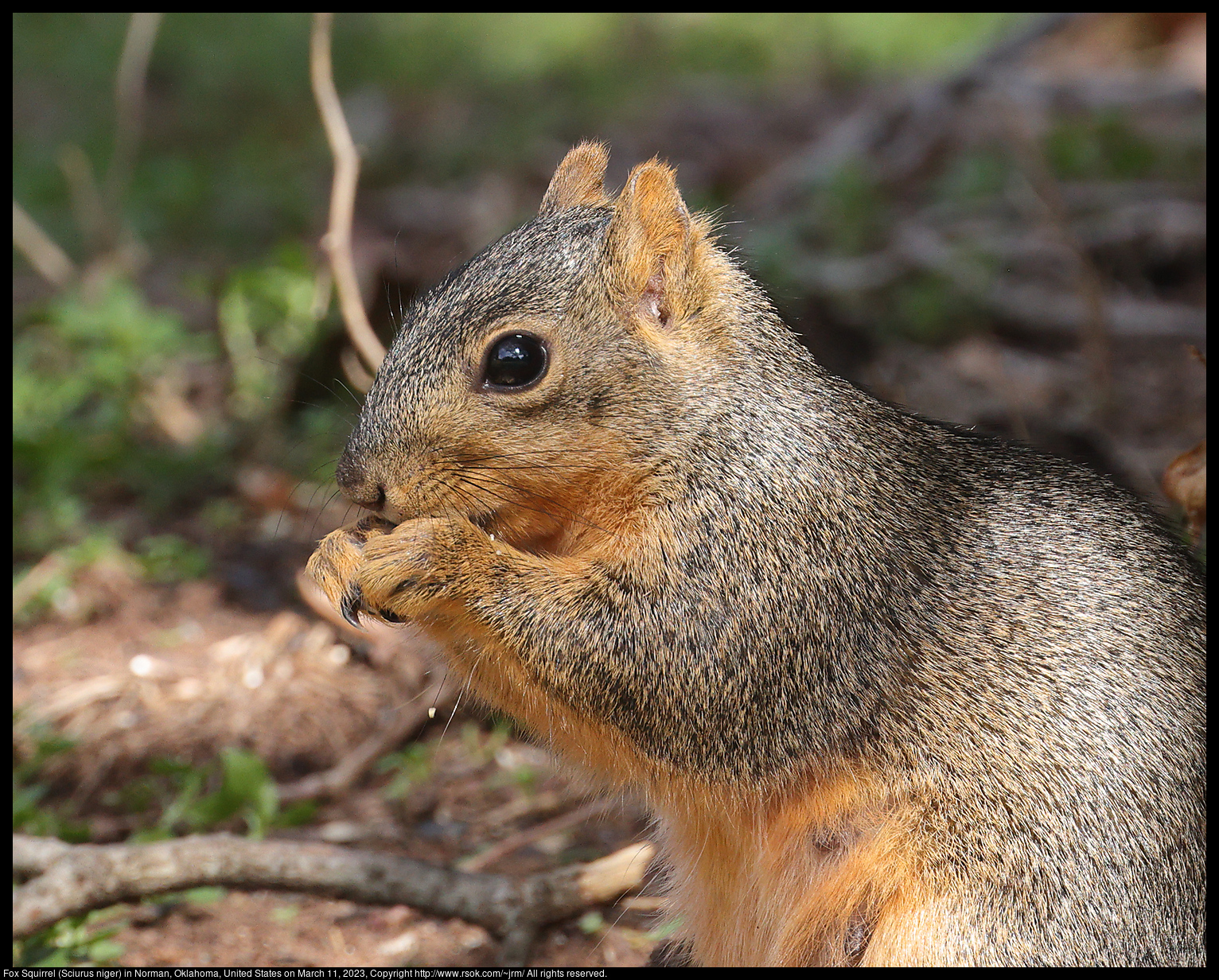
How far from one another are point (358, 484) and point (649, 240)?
798mm

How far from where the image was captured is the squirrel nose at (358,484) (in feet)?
8.04

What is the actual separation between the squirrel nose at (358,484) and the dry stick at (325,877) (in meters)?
0.97

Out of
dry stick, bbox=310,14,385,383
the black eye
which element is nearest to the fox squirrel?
the black eye

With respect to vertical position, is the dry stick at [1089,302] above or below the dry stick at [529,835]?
→ above

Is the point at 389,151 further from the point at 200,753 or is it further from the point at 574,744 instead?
the point at 574,744

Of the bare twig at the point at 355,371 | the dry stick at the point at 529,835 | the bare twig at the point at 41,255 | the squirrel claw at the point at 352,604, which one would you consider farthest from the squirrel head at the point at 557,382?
the bare twig at the point at 41,255

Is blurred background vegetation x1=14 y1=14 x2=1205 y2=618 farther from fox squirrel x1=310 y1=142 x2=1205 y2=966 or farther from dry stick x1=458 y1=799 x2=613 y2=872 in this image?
dry stick x1=458 y1=799 x2=613 y2=872

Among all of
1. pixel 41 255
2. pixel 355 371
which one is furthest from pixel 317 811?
pixel 41 255

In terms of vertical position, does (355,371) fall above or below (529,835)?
above

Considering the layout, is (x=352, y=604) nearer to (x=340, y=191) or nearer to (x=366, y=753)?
(x=366, y=753)

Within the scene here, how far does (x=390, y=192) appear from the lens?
8.57 metres

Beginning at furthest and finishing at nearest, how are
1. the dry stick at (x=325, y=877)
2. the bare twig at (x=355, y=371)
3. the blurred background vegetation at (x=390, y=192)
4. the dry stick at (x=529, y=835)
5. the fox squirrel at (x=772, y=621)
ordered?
the blurred background vegetation at (x=390, y=192) → the bare twig at (x=355, y=371) → the dry stick at (x=529, y=835) → the dry stick at (x=325, y=877) → the fox squirrel at (x=772, y=621)

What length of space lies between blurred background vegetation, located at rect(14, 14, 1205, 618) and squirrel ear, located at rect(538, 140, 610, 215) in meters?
0.36

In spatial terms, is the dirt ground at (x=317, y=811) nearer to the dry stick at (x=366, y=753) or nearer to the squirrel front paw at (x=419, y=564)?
the dry stick at (x=366, y=753)
